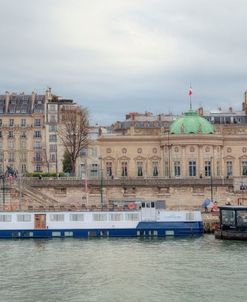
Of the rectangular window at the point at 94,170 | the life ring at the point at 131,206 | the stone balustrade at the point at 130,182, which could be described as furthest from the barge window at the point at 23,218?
the rectangular window at the point at 94,170

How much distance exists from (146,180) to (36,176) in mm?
13146

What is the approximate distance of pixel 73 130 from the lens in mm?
96938

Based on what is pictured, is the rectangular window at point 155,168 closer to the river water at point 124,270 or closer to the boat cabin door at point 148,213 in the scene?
the boat cabin door at point 148,213

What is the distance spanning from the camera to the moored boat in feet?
213

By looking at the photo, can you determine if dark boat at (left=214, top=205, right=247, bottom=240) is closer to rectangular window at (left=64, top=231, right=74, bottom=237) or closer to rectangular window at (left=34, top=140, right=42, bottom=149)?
rectangular window at (left=64, top=231, right=74, bottom=237)

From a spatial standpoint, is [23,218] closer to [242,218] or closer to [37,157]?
[242,218]

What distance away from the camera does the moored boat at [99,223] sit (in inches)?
2552

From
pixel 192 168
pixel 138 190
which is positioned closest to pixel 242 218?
pixel 138 190

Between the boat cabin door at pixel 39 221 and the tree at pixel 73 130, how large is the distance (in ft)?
87.1

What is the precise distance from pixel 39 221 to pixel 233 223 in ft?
51.4

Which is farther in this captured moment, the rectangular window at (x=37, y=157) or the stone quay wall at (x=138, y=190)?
the rectangular window at (x=37, y=157)

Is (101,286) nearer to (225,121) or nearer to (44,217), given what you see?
(44,217)

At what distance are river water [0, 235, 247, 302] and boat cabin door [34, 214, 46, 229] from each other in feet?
11.7

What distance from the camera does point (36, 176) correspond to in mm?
85500
